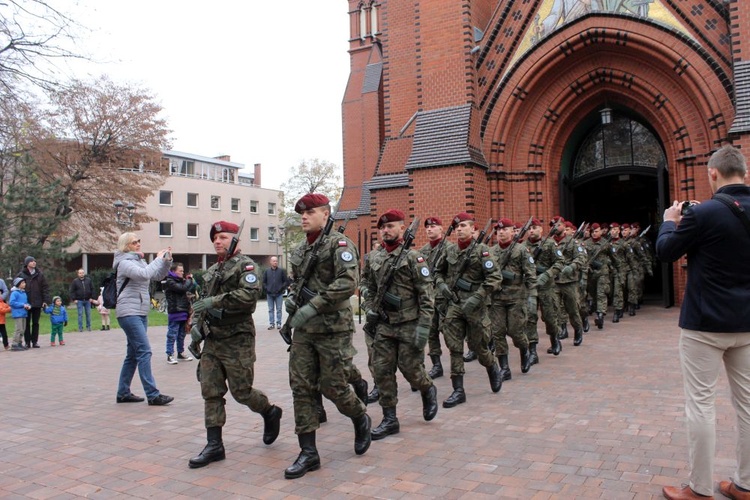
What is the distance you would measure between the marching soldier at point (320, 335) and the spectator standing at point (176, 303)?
570 cm

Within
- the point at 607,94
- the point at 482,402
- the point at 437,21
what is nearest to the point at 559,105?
the point at 607,94

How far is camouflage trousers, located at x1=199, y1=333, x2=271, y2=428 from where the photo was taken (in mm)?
4719

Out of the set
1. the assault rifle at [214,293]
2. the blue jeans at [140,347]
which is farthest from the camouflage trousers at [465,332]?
the blue jeans at [140,347]

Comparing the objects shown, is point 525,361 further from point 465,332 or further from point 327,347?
point 327,347

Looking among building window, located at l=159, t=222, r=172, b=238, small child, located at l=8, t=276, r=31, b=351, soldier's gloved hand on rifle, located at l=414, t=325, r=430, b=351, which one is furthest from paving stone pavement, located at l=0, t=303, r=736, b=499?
building window, located at l=159, t=222, r=172, b=238

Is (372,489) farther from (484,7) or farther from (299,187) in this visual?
(299,187)

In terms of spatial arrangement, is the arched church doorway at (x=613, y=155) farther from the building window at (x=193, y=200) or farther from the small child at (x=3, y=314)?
the building window at (x=193, y=200)

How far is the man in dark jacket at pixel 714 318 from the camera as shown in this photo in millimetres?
3400

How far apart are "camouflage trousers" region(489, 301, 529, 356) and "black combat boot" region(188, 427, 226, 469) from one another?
396 centimetres

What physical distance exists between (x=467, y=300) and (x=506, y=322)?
1428 millimetres

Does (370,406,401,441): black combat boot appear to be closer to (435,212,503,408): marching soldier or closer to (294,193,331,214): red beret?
(435,212,503,408): marching soldier

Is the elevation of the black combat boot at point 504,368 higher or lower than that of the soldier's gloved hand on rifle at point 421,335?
lower

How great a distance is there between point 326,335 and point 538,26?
39.9 feet

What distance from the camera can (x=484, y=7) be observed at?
15.3m
